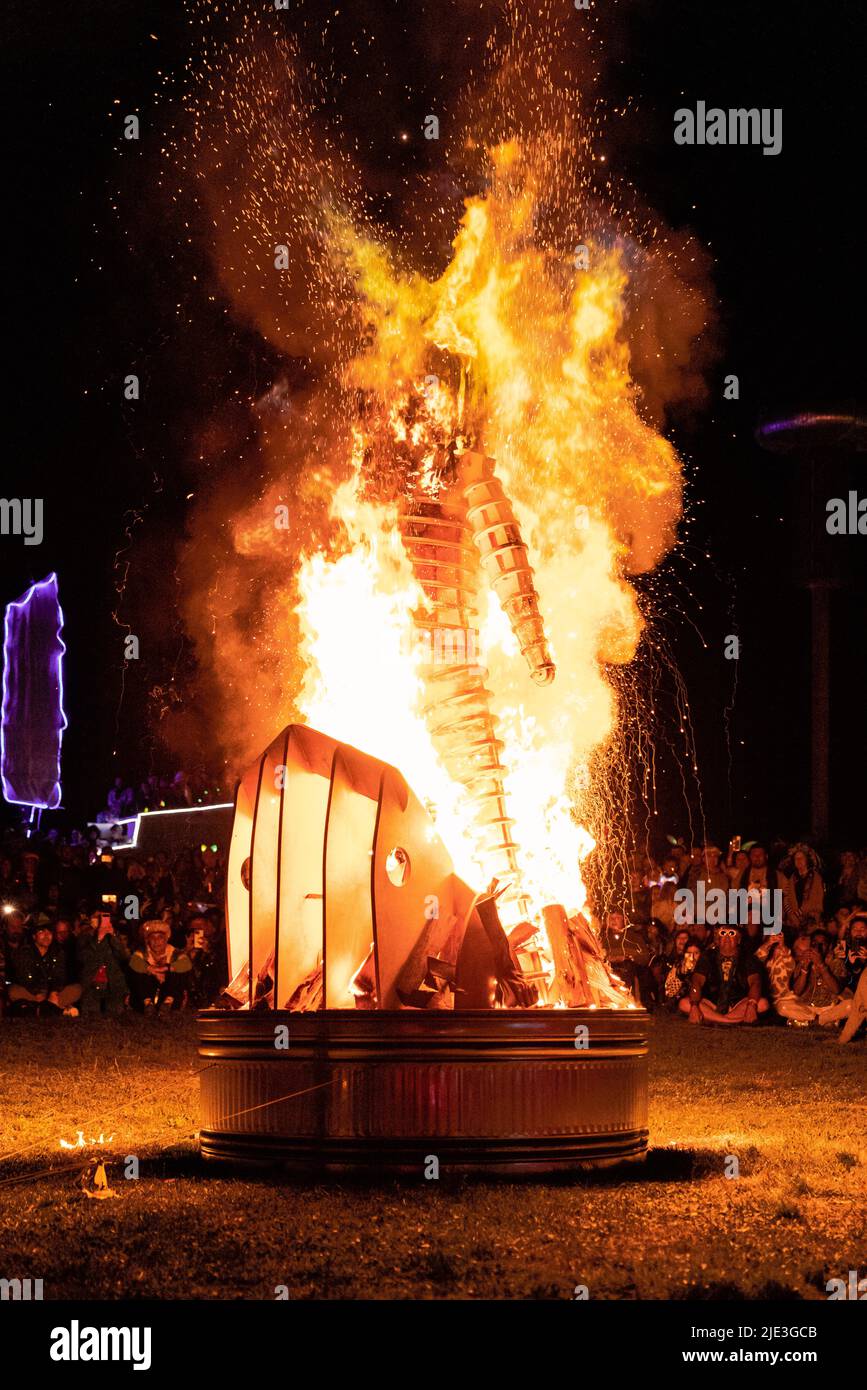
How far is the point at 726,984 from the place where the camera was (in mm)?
17656

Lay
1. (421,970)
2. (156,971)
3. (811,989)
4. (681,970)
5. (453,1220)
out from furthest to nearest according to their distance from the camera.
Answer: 1. (156,971)
2. (681,970)
3. (811,989)
4. (421,970)
5. (453,1220)

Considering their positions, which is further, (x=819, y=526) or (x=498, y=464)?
(x=819, y=526)

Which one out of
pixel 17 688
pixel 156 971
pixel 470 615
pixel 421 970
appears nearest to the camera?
pixel 421 970

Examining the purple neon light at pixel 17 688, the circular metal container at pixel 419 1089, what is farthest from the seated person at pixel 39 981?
the purple neon light at pixel 17 688

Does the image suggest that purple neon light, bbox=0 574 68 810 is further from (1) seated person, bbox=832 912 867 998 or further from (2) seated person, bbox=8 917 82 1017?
(1) seated person, bbox=832 912 867 998

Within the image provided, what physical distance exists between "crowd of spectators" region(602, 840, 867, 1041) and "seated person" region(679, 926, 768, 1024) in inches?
0.4

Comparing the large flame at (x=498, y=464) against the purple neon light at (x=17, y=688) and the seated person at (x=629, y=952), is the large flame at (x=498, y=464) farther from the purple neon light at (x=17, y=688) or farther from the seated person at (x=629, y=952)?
the purple neon light at (x=17, y=688)

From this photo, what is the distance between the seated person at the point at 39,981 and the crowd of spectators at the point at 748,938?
255 inches

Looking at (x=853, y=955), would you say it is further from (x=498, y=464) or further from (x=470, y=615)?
(x=470, y=615)

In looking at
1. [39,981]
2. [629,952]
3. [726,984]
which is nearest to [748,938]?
[726,984]

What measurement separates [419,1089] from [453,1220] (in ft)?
3.88

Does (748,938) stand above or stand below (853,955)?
above

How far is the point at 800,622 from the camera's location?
27.5 meters

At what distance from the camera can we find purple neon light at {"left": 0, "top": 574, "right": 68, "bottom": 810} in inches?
1383
